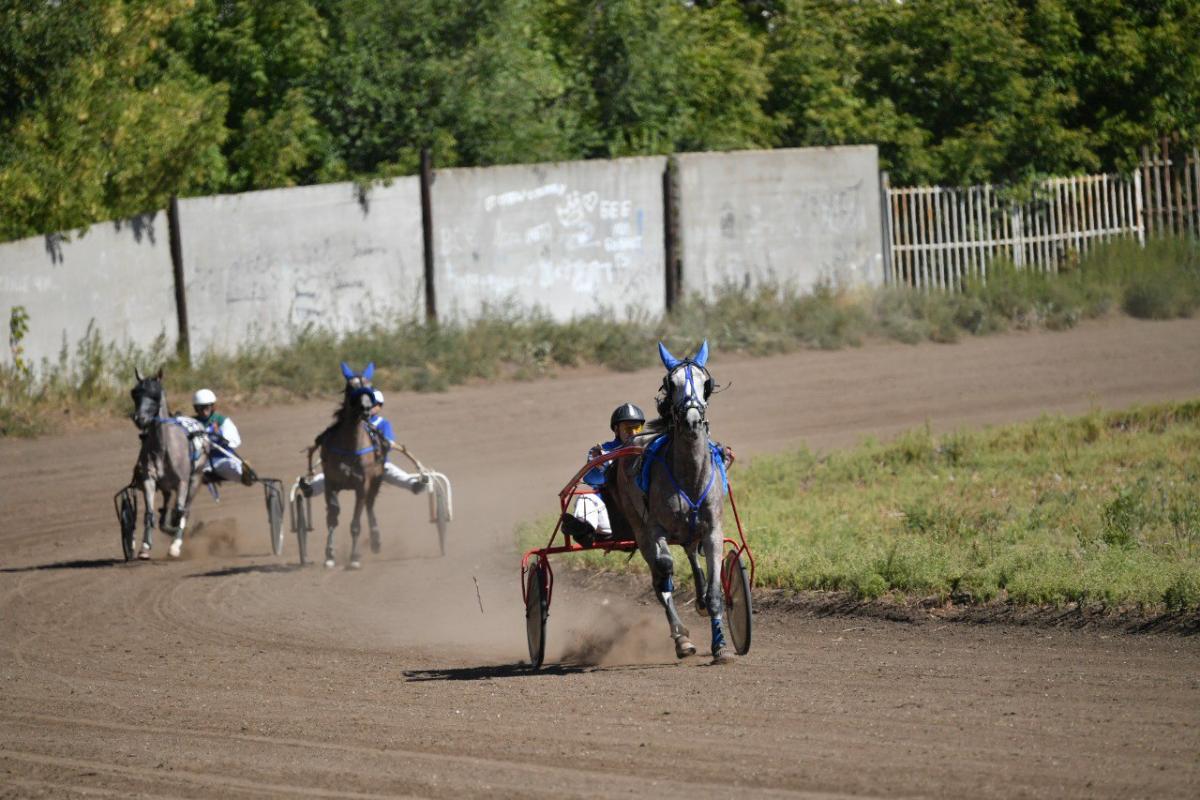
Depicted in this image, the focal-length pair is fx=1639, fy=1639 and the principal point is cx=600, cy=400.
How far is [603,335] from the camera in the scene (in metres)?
25.2

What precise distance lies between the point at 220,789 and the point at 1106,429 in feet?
43.3

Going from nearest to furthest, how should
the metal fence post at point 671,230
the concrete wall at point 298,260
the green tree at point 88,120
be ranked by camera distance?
1. the green tree at point 88,120
2. the concrete wall at point 298,260
3. the metal fence post at point 671,230

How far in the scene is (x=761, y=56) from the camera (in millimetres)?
30922

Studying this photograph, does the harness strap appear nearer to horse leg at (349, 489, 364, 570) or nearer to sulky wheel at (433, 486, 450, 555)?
sulky wheel at (433, 486, 450, 555)

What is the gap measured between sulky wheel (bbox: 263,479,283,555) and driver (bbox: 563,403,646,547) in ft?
19.7

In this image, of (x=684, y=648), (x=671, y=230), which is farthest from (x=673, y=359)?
(x=671, y=230)

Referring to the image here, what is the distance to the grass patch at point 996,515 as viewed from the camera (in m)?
11.2

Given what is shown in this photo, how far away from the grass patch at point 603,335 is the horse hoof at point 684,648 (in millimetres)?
13661

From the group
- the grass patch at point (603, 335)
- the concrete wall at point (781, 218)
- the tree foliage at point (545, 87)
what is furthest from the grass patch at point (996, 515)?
the tree foliage at point (545, 87)

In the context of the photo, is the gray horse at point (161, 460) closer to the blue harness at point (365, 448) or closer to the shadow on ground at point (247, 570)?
the shadow on ground at point (247, 570)

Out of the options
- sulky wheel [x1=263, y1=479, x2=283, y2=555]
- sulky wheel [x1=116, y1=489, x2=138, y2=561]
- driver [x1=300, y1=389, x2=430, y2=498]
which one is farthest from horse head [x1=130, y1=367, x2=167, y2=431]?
driver [x1=300, y1=389, x2=430, y2=498]

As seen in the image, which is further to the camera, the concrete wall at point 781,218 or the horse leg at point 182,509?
the concrete wall at point 781,218

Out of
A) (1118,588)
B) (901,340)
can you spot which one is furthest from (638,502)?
(901,340)

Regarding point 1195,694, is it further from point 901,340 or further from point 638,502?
point 901,340
